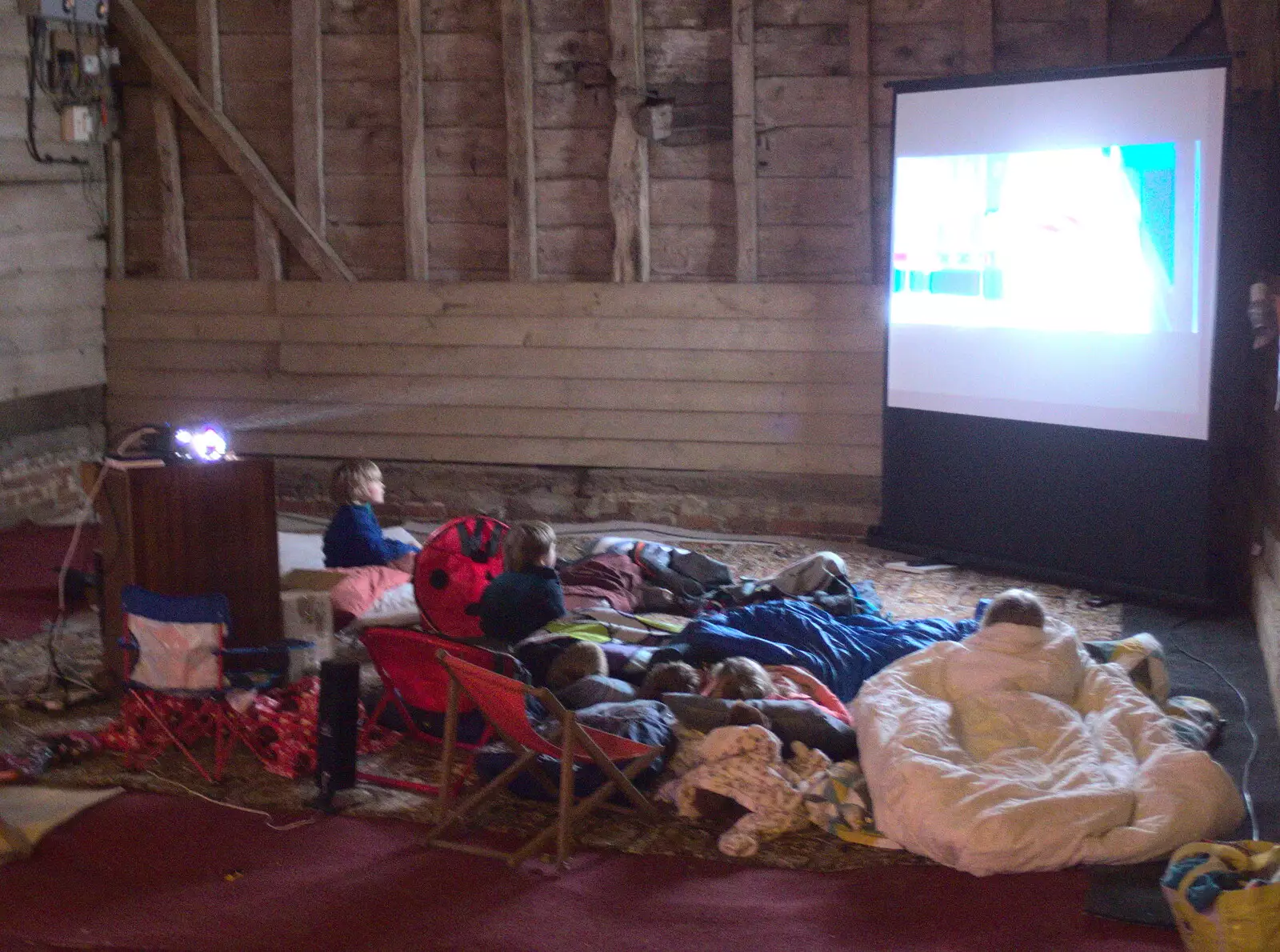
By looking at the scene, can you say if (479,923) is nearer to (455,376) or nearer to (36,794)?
(36,794)

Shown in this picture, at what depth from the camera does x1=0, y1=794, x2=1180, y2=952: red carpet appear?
124 inches

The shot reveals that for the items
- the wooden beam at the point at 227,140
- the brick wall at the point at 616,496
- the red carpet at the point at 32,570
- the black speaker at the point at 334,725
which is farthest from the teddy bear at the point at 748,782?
the wooden beam at the point at 227,140

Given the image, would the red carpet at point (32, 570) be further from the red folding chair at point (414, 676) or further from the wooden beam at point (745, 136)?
the wooden beam at point (745, 136)

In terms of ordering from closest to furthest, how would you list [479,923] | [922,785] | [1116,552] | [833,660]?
1. [479,923]
2. [922,785]
3. [833,660]
4. [1116,552]

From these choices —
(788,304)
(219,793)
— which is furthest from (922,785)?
(788,304)

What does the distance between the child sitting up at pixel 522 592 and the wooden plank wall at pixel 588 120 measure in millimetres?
2750

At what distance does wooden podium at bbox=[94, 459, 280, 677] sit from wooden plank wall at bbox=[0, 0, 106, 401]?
9.28 feet

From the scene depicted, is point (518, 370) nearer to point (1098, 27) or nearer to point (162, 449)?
point (162, 449)

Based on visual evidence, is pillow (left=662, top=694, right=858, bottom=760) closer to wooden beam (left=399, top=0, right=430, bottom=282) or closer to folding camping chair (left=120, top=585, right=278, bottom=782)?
folding camping chair (left=120, top=585, right=278, bottom=782)

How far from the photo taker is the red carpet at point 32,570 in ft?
18.5

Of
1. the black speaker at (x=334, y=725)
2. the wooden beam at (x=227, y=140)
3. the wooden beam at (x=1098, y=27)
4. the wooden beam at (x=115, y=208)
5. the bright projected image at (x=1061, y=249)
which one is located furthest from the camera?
the wooden beam at (x=115, y=208)

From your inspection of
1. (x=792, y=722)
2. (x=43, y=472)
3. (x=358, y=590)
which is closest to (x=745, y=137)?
(x=358, y=590)

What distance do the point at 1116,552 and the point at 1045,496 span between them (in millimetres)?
393

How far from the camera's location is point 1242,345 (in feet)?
19.1
